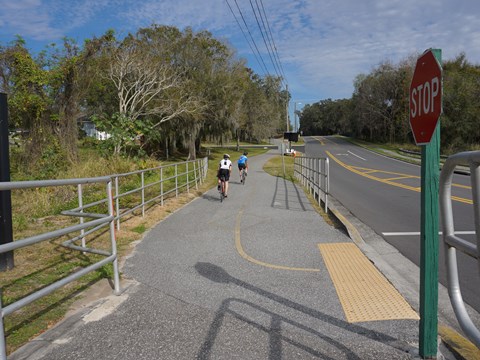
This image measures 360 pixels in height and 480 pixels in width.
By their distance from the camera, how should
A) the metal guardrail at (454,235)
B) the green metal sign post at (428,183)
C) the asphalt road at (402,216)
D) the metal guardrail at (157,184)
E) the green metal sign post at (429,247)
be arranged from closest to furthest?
the metal guardrail at (454,235) → the green metal sign post at (428,183) → the green metal sign post at (429,247) → the asphalt road at (402,216) → the metal guardrail at (157,184)

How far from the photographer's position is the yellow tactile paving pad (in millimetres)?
4289

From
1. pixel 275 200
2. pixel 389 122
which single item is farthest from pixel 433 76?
pixel 389 122

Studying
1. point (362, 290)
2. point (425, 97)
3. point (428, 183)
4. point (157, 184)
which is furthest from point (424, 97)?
point (157, 184)

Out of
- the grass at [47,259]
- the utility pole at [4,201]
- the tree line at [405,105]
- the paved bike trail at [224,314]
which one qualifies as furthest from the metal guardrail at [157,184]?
the tree line at [405,105]

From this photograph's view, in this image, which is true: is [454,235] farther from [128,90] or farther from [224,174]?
[128,90]

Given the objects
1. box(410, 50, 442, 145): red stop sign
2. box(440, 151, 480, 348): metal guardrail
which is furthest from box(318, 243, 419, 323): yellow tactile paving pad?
box(410, 50, 442, 145): red stop sign

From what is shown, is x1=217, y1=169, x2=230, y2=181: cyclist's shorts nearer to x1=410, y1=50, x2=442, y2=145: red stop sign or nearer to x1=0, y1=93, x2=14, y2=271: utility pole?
x1=0, y1=93, x2=14, y2=271: utility pole

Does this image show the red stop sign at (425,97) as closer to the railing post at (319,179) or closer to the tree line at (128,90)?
the railing post at (319,179)

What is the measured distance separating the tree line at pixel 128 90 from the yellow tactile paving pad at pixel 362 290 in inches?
503

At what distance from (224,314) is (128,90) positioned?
26.1 meters

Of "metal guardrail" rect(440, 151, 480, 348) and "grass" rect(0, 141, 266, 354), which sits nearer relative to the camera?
"metal guardrail" rect(440, 151, 480, 348)

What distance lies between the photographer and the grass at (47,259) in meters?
4.16

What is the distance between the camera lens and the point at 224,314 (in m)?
4.33

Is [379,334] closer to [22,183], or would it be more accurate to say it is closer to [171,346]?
[171,346]
